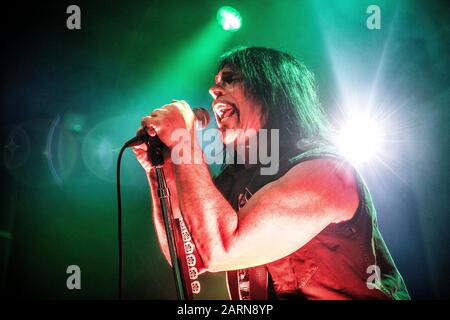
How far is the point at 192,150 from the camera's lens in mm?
1442

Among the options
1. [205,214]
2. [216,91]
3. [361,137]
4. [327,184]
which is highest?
[216,91]

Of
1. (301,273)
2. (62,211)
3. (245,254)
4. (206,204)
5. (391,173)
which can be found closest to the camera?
(206,204)

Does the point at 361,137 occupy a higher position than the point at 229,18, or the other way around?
the point at 229,18

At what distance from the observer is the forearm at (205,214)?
137 centimetres

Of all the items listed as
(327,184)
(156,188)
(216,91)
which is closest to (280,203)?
(327,184)

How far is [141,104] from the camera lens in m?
2.25

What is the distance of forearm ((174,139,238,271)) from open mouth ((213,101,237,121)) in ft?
1.91

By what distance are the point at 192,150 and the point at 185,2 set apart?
1.27 meters

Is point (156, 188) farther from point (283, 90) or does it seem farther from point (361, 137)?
point (361, 137)

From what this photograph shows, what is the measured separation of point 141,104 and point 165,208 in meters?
1.17

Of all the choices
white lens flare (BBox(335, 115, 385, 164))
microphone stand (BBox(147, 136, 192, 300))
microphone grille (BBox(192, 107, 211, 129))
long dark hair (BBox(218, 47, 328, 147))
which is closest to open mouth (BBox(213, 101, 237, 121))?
long dark hair (BBox(218, 47, 328, 147))

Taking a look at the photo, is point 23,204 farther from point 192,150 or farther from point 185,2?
point 185,2

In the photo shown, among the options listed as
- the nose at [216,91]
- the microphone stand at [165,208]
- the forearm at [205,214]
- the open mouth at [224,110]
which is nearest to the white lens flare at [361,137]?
the open mouth at [224,110]
